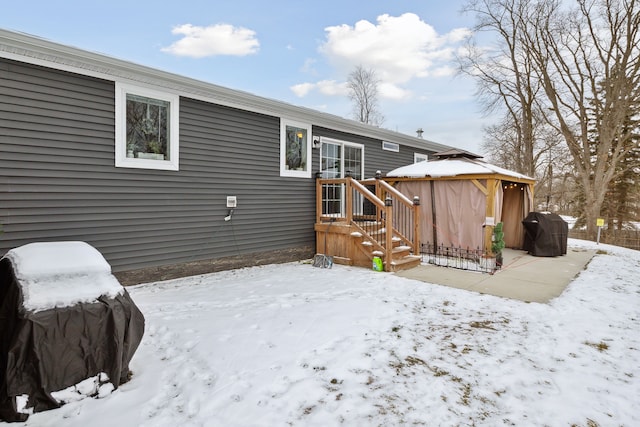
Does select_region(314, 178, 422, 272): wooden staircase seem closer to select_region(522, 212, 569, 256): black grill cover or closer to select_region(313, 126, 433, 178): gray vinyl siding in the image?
select_region(313, 126, 433, 178): gray vinyl siding

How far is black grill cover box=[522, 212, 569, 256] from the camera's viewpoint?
8070 millimetres

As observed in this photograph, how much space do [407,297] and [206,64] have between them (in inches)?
559

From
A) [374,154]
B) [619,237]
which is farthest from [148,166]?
[619,237]

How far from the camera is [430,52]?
15469 mm

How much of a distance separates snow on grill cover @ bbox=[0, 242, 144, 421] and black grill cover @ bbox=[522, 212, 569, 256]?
882cm

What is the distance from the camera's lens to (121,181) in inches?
190

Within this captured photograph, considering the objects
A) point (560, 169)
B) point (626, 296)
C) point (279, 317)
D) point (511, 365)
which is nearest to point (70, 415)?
point (279, 317)

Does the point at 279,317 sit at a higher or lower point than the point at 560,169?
lower

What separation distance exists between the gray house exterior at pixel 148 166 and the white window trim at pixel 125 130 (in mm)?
15

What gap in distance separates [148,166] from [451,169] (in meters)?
6.58

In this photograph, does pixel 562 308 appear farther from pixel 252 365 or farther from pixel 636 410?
pixel 252 365

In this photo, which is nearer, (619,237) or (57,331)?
(57,331)

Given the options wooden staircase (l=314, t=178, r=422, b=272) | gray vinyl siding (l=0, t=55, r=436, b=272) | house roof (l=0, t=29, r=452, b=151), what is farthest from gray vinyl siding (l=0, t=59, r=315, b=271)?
wooden staircase (l=314, t=178, r=422, b=272)

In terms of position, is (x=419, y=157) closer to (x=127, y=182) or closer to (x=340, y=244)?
(x=340, y=244)
